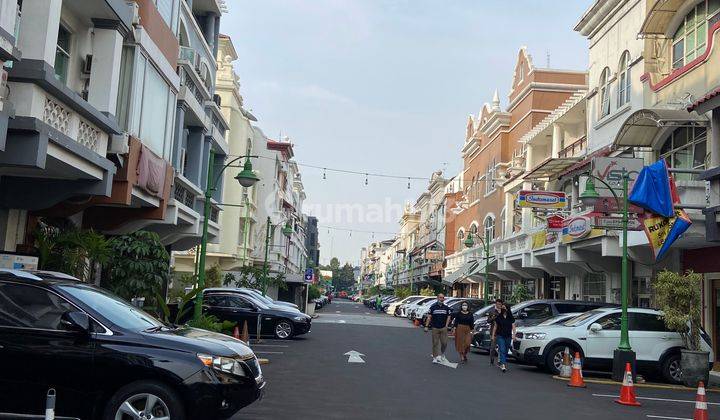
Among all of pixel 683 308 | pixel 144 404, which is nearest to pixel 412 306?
pixel 683 308

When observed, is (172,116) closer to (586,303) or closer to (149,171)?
(149,171)

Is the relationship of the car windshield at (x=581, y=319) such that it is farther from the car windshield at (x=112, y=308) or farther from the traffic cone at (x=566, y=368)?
the car windshield at (x=112, y=308)

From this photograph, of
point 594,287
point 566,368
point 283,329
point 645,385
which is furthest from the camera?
point 594,287

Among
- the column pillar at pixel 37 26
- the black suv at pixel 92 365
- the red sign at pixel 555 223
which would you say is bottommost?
the black suv at pixel 92 365

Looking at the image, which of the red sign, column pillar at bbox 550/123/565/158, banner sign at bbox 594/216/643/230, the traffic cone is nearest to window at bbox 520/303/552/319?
banner sign at bbox 594/216/643/230

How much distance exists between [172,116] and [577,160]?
17789 mm

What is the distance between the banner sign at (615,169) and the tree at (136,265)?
1251cm

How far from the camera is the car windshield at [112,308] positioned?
762 centimetres

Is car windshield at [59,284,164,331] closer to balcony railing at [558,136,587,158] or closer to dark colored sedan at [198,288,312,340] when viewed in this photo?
dark colored sedan at [198,288,312,340]

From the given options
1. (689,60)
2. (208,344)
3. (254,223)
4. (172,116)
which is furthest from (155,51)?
(254,223)

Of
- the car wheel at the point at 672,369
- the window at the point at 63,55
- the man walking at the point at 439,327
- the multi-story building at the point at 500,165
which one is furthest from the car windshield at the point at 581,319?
the multi-story building at the point at 500,165

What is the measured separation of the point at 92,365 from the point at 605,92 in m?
24.8

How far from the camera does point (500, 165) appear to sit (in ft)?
150

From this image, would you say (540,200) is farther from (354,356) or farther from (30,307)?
(30,307)
